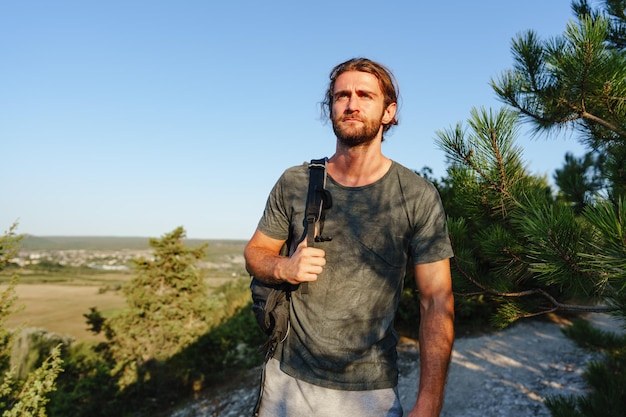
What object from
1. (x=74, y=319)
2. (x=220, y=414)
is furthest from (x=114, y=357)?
(x=74, y=319)

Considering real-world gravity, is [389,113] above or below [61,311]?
above

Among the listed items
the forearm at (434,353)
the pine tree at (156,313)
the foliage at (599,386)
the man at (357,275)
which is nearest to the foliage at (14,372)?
the man at (357,275)

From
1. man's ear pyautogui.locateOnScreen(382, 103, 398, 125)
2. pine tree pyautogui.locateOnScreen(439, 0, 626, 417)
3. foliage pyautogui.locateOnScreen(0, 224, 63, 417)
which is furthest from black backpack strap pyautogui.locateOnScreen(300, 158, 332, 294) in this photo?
foliage pyautogui.locateOnScreen(0, 224, 63, 417)

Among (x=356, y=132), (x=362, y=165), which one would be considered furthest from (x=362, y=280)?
(x=356, y=132)

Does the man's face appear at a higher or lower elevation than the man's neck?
higher

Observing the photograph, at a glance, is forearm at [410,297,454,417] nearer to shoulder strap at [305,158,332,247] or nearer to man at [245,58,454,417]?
man at [245,58,454,417]

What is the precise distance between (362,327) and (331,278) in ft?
0.82

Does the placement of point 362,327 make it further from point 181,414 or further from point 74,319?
point 74,319

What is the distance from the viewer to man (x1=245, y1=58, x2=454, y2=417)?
1.69 metres

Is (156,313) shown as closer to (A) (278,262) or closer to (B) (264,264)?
(B) (264,264)

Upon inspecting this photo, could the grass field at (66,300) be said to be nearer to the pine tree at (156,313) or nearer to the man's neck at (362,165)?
the pine tree at (156,313)

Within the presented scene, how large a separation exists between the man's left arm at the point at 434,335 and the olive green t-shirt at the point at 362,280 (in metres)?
0.07

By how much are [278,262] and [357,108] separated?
0.82m

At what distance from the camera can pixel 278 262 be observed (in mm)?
1773
